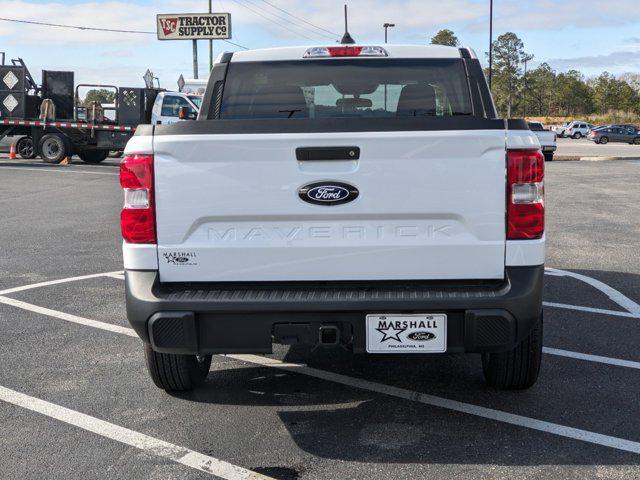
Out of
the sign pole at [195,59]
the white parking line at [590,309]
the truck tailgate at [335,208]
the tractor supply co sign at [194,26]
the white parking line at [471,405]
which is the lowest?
the white parking line at [590,309]

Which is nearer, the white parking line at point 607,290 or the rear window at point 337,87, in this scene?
the rear window at point 337,87

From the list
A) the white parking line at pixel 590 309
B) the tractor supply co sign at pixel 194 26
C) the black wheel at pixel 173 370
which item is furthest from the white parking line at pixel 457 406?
the tractor supply co sign at pixel 194 26

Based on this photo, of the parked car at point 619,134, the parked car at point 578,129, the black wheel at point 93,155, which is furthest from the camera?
the parked car at point 578,129

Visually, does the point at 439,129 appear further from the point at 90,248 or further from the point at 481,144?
the point at 90,248

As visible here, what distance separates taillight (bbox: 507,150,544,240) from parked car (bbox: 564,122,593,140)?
2680 inches

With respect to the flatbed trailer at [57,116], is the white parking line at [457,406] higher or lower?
lower

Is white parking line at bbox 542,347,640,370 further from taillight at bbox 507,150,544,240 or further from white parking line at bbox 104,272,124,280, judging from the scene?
white parking line at bbox 104,272,124,280

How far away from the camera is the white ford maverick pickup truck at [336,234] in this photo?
141 inches

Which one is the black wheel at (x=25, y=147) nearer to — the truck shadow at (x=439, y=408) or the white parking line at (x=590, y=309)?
the white parking line at (x=590, y=309)

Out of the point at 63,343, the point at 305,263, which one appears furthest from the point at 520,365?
the point at 63,343

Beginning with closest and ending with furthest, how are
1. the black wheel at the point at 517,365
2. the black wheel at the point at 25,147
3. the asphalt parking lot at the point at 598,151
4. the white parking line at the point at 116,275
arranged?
the black wheel at the point at 517,365, the white parking line at the point at 116,275, the black wheel at the point at 25,147, the asphalt parking lot at the point at 598,151

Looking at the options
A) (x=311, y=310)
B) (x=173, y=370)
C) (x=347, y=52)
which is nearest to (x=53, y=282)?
(x=173, y=370)

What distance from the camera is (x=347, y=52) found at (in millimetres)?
4793

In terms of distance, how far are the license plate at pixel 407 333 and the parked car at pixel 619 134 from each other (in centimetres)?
5750
